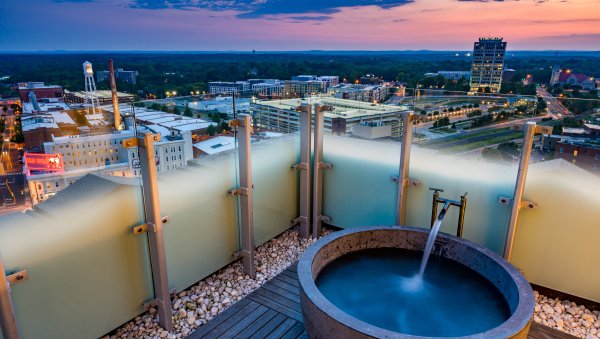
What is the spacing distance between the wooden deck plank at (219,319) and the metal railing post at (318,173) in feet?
5.55

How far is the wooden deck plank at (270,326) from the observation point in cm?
312

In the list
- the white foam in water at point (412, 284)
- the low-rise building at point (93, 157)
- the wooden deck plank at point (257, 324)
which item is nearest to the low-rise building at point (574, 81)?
the white foam in water at point (412, 284)

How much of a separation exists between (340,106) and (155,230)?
111 inches

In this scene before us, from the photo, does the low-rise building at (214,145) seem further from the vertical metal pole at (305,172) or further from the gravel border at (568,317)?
the gravel border at (568,317)

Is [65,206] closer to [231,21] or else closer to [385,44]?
[385,44]

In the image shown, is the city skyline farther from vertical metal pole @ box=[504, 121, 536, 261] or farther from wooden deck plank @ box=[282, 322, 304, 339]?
wooden deck plank @ box=[282, 322, 304, 339]

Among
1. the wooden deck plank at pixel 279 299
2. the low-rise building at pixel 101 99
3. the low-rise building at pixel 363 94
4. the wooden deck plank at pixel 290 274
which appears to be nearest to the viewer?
the low-rise building at pixel 101 99

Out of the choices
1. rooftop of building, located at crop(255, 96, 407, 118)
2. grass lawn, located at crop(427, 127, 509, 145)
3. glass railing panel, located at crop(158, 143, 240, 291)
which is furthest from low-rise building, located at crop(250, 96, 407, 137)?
glass railing panel, located at crop(158, 143, 240, 291)

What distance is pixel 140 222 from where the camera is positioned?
312 cm

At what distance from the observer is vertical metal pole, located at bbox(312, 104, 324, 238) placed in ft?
15.1

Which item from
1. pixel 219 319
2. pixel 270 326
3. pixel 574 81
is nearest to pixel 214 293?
pixel 219 319

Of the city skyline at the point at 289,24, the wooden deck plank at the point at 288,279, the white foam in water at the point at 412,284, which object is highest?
the city skyline at the point at 289,24

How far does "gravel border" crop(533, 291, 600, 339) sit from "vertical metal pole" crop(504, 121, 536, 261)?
0.58 metres

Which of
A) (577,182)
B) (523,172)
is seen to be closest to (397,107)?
(523,172)
